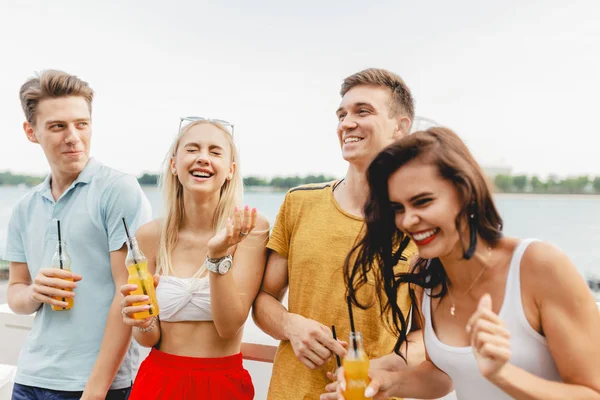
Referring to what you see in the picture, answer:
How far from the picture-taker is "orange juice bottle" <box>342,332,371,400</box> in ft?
5.01

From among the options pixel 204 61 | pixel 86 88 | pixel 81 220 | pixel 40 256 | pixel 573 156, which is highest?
pixel 204 61

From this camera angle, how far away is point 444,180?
138cm

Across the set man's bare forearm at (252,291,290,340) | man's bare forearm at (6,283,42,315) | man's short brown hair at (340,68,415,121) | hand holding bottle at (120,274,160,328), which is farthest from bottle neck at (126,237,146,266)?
man's short brown hair at (340,68,415,121)

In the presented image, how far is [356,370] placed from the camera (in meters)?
1.53

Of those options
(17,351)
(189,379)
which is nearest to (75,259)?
(189,379)

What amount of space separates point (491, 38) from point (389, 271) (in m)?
52.3

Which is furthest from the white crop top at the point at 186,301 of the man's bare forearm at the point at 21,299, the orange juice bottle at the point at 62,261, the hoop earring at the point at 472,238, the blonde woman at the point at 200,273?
the hoop earring at the point at 472,238

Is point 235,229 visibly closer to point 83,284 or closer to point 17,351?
point 83,284

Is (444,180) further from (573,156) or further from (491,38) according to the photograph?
(573,156)

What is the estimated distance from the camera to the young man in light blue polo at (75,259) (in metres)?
2.18

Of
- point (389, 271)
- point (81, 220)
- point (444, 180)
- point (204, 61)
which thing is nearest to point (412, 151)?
point (444, 180)

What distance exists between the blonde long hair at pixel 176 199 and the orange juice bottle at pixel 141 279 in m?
0.19

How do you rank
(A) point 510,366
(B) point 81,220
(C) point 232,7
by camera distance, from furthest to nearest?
(C) point 232,7
(B) point 81,220
(A) point 510,366

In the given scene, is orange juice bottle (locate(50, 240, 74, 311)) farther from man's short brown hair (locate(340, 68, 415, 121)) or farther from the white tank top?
the white tank top
